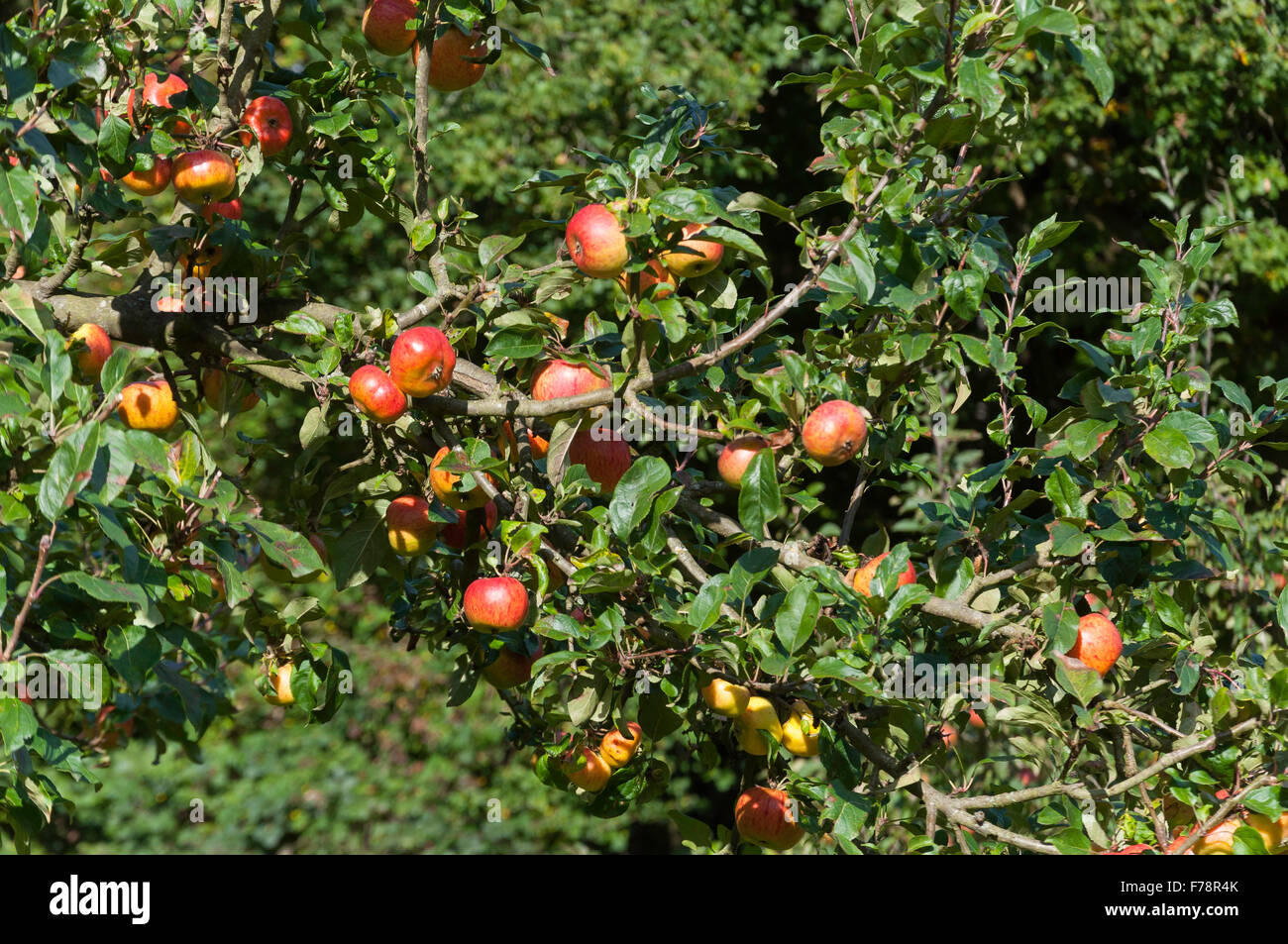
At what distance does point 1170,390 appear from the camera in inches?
61.3

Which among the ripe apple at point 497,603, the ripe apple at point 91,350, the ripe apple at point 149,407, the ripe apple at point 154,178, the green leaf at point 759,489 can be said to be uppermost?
the ripe apple at point 154,178

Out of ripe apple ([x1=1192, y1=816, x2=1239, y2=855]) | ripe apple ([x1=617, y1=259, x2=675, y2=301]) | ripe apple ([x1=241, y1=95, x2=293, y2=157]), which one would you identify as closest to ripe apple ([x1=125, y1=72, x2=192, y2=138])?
ripe apple ([x1=241, y1=95, x2=293, y2=157])

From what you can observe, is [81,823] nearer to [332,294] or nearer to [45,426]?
[332,294]

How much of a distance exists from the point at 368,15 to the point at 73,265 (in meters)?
0.62

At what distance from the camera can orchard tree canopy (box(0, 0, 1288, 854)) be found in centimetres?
140

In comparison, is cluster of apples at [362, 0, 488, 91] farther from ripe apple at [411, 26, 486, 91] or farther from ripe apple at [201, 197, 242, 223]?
ripe apple at [201, 197, 242, 223]

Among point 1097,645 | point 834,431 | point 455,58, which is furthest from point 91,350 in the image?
point 1097,645

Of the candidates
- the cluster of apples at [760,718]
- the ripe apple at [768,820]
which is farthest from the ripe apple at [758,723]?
the ripe apple at [768,820]

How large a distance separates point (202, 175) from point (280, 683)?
0.84m

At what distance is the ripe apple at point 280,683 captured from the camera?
191 cm

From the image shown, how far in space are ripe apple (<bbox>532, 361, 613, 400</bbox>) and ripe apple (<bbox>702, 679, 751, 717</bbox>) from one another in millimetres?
460

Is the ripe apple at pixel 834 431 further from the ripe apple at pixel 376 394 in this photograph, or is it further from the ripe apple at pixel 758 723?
the ripe apple at pixel 376 394

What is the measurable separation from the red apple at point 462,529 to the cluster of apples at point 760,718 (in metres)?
0.48

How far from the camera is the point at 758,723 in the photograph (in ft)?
5.39
